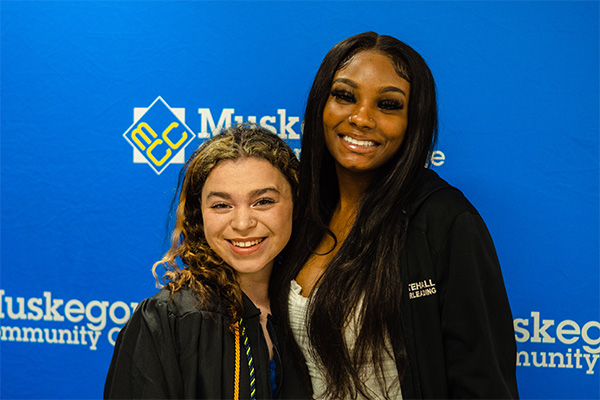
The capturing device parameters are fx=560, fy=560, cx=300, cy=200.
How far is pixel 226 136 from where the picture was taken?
1.52 metres

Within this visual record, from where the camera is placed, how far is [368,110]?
4.49 ft

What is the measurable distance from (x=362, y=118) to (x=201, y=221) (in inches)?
20.6

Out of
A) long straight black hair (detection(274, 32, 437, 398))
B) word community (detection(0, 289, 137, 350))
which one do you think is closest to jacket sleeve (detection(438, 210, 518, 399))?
long straight black hair (detection(274, 32, 437, 398))

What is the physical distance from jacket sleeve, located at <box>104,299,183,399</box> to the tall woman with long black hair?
1.02 feet

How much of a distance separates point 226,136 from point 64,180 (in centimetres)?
100

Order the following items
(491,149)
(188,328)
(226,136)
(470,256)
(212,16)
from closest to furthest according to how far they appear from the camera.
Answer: (470,256), (188,328), (226,136), (491,149), (212,16)

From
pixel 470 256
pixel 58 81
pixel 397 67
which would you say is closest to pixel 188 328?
pixel 470 256

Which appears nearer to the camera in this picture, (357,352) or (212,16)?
(357,352)

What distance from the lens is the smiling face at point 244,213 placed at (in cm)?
141

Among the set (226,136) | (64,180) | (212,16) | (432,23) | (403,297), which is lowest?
(403,297)

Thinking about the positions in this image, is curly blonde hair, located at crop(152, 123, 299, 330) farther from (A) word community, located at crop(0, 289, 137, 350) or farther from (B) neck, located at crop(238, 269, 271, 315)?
(A) word community, located at crop(0, 289, 137, 350)

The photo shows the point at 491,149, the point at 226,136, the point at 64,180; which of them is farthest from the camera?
the point at 64,180

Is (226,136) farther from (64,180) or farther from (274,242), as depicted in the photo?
(64,180)

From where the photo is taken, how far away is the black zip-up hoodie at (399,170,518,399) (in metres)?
1.25
